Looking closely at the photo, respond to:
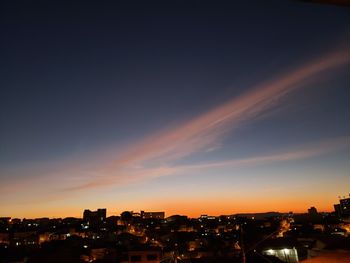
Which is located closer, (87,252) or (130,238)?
(87,252)

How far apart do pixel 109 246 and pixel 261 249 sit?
21.5m

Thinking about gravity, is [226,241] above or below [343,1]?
below

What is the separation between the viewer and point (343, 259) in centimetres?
957

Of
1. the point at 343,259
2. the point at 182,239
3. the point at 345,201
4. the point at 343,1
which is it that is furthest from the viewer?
the point at 345,201

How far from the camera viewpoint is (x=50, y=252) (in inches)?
1250

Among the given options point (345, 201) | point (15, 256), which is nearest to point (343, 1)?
point (15, 256)

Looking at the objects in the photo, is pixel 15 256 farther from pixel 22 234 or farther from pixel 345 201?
pixel 345 201

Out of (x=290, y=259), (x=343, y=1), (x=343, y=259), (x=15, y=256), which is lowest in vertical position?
(x=290, y=259)

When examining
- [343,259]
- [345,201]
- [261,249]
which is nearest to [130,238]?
[261,249]

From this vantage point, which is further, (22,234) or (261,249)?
(22,234)

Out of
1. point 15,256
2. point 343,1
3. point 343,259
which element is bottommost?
point 15,256

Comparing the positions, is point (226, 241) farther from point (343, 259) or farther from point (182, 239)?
point (343, 259)

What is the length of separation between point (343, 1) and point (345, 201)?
162103 millimetres

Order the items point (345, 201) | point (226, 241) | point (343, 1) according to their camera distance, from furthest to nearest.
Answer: point (345, 201) < point (226, 241) < point (343, 1)
